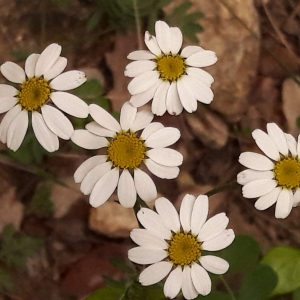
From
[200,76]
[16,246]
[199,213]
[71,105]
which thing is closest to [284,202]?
[199,213]

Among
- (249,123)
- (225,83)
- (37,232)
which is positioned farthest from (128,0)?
(37,232)

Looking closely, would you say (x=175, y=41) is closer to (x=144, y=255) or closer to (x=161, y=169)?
(x=161, y=169)

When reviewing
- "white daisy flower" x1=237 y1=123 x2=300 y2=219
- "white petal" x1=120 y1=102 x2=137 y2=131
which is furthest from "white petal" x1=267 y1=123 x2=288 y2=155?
"white petal" x1=120 y1=102 x2=137 y2=131

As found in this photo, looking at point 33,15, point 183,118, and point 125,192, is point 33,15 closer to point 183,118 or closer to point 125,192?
point 183,118

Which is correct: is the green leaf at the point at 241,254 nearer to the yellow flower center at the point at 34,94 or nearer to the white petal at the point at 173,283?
the white petal at the point at 173,283

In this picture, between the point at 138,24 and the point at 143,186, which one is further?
the point at 138,24

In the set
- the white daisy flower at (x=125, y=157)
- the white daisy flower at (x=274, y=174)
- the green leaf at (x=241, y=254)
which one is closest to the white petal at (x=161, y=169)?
the white daisy flower at (x=125, y=157)

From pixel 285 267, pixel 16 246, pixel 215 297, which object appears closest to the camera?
pixel 215 297
